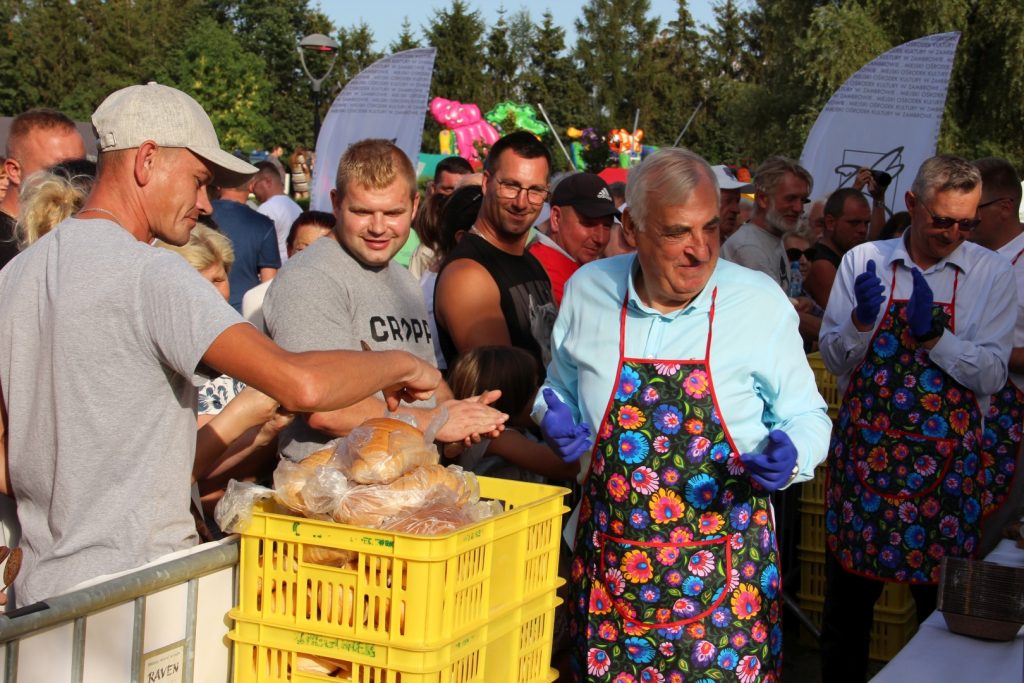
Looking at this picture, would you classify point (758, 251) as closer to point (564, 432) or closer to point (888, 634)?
point (888, 634)

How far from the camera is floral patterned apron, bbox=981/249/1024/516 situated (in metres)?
4.88

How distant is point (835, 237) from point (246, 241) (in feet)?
12.4

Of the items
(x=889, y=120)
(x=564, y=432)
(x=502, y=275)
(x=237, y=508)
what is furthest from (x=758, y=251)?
(x=237, y=508)

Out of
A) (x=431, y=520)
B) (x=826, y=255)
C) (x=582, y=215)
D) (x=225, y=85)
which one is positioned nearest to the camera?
(x=431, y=520)

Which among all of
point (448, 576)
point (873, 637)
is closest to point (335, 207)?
point (448, 576)

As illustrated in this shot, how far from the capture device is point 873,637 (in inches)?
212

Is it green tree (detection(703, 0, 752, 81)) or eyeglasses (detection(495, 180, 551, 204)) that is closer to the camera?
eyeglasses (detection(495, 180, 551, 204))

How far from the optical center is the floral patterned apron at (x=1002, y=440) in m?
4.88

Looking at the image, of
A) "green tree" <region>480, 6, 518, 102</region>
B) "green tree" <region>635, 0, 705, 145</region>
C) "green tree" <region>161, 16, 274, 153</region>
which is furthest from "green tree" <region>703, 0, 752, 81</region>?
"green tree" <region>161, 16, 274, 153</region>

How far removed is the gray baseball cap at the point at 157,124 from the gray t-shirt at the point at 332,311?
2.61ft

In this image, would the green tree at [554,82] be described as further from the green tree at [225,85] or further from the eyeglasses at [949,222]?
the eyeglasses at [949,222]

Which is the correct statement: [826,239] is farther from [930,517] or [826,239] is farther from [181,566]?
[181,566]

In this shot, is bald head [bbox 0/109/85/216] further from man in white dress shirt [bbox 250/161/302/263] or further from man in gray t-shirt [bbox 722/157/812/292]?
man in white dress shirt [bbox 250/161/302/263]

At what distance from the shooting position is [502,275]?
4.31 meters
